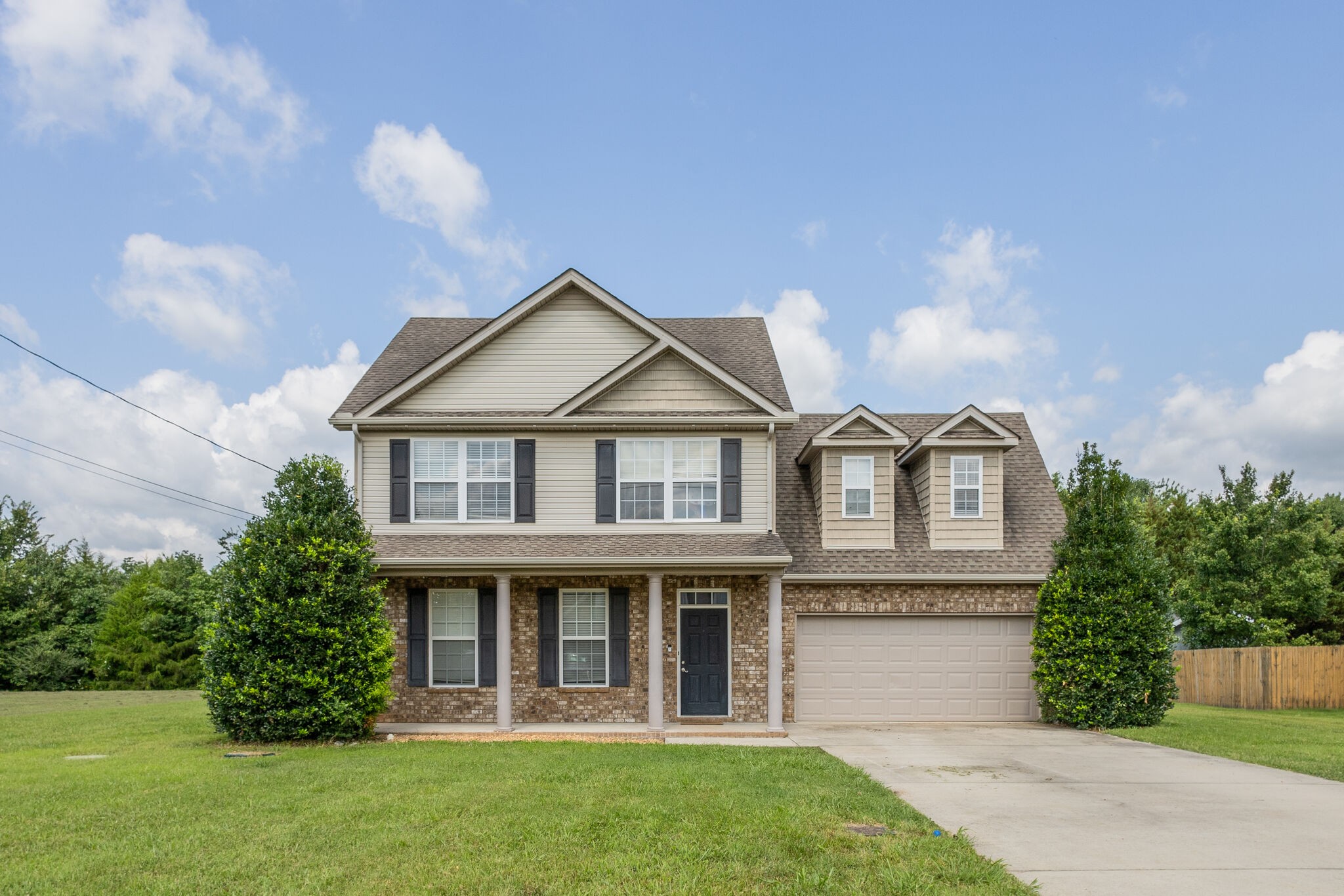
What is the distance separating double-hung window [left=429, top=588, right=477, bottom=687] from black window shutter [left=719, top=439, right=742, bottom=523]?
4555 millimetres

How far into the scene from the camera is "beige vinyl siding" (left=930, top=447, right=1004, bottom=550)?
17125mm

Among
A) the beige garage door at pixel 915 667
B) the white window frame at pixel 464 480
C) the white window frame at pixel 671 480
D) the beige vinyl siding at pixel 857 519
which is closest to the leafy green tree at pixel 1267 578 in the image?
the beige garage door at pixel 915 667

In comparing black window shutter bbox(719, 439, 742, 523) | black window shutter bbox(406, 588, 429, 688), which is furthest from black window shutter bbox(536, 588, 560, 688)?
black window shutter bbox(719, 439, 742, 523)

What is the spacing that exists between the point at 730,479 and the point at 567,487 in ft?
9.26

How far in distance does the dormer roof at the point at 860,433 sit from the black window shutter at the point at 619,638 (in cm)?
448

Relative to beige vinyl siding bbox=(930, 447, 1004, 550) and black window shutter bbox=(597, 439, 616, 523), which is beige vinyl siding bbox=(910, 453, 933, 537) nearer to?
beige vinyl siding bbox=(930, 447, 1004, 550)

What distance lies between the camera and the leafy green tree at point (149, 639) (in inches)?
1320

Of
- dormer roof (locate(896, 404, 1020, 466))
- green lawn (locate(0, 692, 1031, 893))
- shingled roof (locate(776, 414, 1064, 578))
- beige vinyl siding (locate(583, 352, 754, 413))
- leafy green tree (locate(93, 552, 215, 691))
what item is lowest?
leafy green tree (locate(93, 552, 215, 691))

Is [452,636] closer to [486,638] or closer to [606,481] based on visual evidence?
[486,638]

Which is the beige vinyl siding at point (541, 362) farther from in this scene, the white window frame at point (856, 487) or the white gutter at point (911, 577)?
the white gutter at point (911, 577)

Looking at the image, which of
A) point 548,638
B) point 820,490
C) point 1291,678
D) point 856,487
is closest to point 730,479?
point 820,490

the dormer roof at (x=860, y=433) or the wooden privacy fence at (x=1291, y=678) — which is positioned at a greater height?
the dormer roof at (x=860, y=433)

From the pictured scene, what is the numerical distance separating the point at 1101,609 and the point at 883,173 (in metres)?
9.45

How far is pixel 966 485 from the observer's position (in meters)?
17.3
